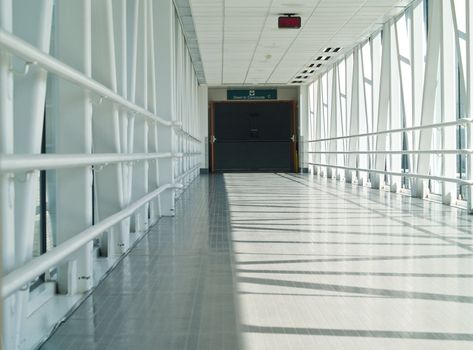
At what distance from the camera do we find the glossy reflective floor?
7.32ft

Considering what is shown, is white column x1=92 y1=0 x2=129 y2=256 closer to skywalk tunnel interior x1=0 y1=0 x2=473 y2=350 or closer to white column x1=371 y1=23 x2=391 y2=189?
skywalk tunnel interior x1=0 y1=0 x2=473 y2=350

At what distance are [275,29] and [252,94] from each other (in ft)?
40.5

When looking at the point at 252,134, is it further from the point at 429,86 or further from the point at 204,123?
the point at 429,86

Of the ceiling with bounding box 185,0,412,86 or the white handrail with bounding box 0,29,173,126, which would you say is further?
the ceiling with bounding box 185,0,412,86

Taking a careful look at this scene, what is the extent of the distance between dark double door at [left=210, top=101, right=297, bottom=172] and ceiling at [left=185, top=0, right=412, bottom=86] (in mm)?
8119

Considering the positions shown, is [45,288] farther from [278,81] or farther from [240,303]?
[278,81]

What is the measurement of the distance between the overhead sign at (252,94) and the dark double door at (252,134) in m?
Answer: 1.24

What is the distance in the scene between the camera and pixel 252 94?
2370 cm

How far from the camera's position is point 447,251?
13.8 feet

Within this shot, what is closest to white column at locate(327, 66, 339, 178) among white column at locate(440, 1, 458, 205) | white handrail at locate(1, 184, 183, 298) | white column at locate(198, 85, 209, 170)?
white column at locate(198, 85, 209, 170)

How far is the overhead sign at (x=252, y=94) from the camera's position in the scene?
77.5 ft

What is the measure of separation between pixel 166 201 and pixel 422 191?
13.9ft

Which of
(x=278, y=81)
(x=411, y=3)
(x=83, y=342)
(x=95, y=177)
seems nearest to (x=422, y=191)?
(x=411, y=3)

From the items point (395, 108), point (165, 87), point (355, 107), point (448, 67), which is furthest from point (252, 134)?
point (165, 87)
